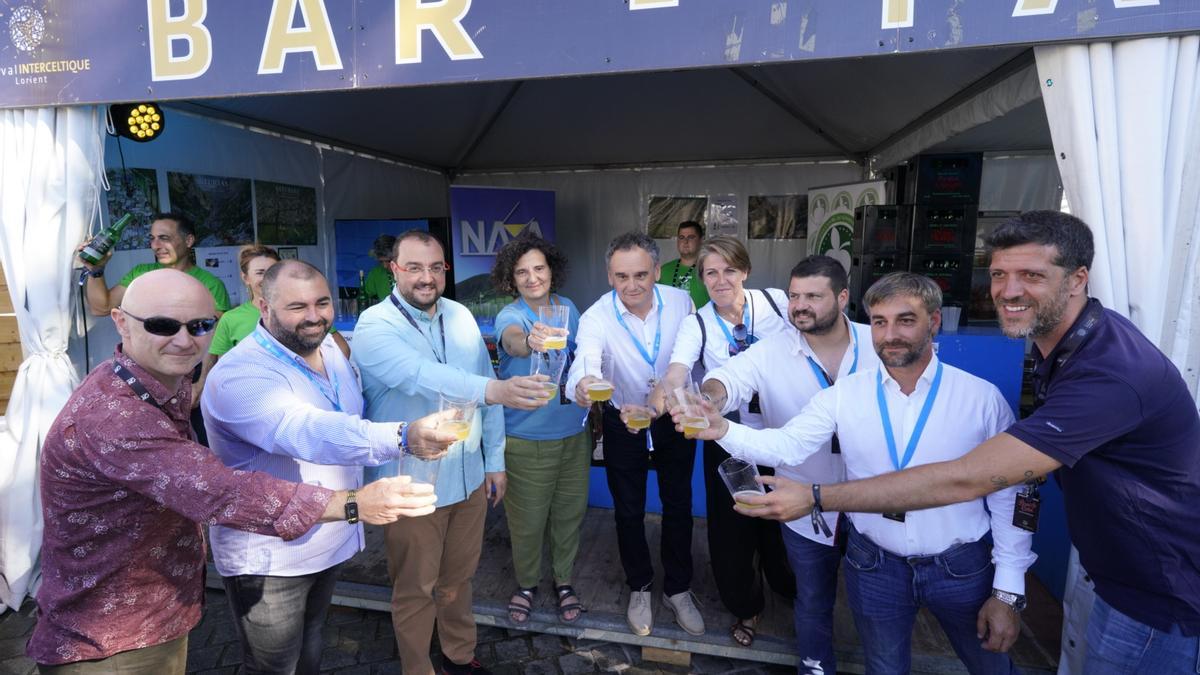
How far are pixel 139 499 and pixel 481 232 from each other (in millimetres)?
5872

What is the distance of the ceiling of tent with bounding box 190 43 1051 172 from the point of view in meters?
4.63

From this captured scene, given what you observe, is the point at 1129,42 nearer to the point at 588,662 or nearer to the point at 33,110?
Result: the point at 588,662

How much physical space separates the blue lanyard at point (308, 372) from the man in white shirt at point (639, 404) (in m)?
0.98

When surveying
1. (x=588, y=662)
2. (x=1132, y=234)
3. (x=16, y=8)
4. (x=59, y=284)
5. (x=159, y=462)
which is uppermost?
(x=16, y=8)

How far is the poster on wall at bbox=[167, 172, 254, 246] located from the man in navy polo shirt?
212 inches

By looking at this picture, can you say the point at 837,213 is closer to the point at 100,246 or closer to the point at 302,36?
the point at 302,36

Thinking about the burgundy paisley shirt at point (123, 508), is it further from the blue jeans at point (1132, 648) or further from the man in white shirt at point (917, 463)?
the blue jeans at point (1132, 648)

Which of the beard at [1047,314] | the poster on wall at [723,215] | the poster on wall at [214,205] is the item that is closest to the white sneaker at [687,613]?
the beard at [1047,314]

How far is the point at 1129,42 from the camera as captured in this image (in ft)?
6.97

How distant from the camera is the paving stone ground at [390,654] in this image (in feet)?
9.48

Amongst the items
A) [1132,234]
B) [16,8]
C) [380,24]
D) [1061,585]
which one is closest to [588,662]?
[1061,585]

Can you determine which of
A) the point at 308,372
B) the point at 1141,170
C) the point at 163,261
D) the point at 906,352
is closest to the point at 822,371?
the point at 906,352

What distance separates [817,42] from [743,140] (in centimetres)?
502

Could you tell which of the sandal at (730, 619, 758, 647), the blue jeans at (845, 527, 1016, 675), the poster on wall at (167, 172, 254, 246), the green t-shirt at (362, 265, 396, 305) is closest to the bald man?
the blue jeans at (845, 527, 1016, 675)
